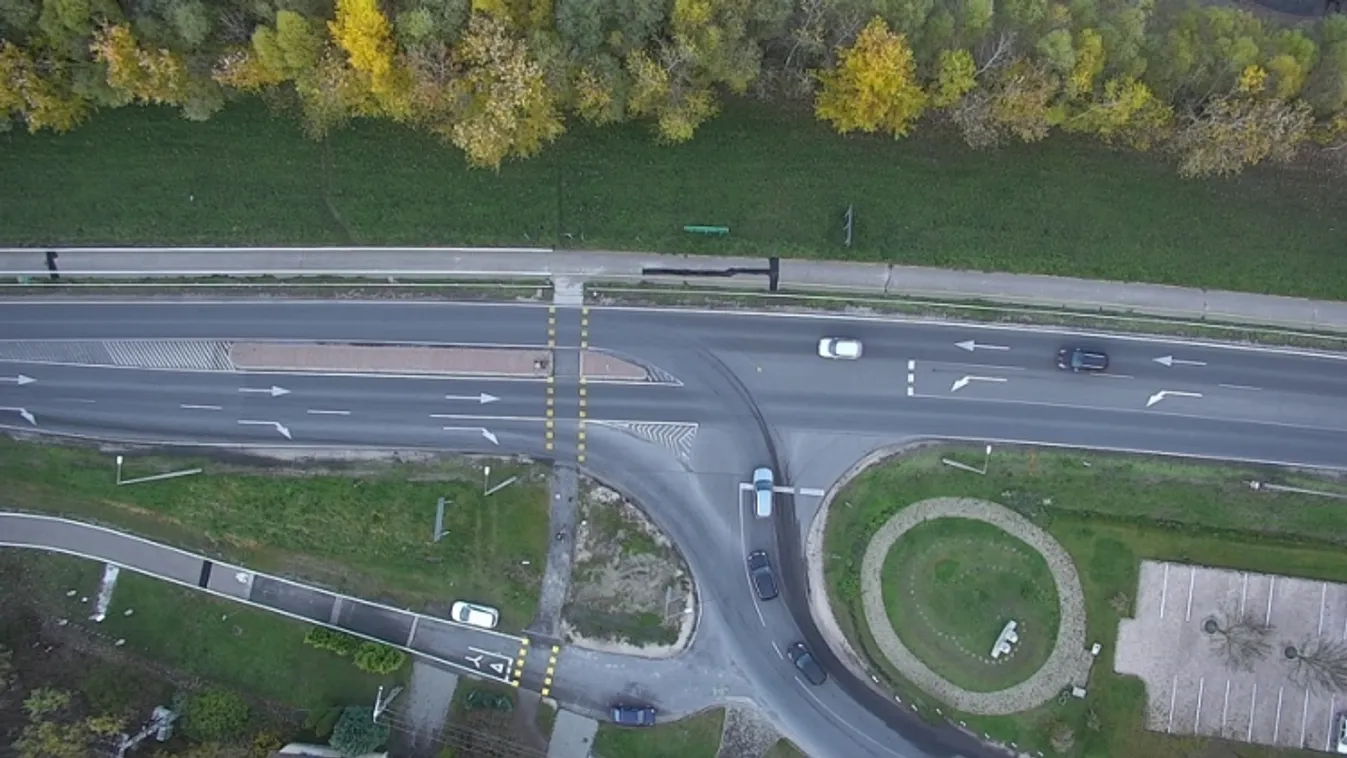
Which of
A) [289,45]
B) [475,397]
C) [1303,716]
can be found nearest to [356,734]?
[475,397]

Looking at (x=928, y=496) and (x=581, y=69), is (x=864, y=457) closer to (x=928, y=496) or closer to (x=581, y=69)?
(x=928, y=496)

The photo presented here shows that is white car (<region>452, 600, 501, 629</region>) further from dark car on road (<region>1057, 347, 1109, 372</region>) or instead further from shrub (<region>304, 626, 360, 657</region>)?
dark car on road (<region>1057, 347, 1109, 372</region>)

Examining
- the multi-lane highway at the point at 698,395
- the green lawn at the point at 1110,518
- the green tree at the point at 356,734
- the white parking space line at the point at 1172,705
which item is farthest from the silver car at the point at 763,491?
the white parking space line at the point at 1172,705

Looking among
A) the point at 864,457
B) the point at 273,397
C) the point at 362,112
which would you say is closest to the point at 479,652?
the point at 273,397

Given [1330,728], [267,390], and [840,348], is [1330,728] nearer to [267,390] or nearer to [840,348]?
[840,348]

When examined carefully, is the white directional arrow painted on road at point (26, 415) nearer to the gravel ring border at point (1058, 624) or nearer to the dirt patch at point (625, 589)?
the dirt patch at point (625, 589)
